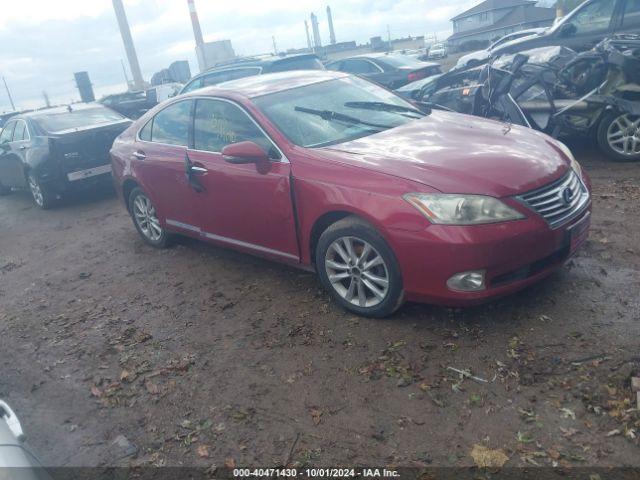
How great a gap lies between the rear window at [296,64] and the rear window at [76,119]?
3.51 metres

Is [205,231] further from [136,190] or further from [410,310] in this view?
[410,310]

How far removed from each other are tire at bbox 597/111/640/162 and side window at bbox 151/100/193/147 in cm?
497

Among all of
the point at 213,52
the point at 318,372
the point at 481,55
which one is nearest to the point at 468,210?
the point at 318,372

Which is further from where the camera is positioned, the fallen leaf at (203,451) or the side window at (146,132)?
the side window at (146,132)

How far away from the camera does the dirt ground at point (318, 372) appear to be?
8.94ft

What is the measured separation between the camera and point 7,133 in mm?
10219

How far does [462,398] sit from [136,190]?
14.6 feet

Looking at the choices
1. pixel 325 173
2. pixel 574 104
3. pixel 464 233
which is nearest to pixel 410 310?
→ pixel 464 233

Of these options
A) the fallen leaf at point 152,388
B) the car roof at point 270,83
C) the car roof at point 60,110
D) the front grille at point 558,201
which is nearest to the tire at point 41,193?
the car roof at point 60,110

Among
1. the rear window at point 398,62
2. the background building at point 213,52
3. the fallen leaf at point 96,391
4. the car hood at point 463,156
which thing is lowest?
the fallen leaf at point 96,391

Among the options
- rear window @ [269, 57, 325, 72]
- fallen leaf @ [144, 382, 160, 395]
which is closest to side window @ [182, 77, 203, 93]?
rear window @ [269, 57, 325, 72]

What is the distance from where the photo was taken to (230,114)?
183 inches

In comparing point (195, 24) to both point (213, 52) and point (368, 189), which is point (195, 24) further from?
point (368, 189)

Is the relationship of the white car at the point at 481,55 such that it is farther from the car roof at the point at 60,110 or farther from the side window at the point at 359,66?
the car roof at the point at 60,110
